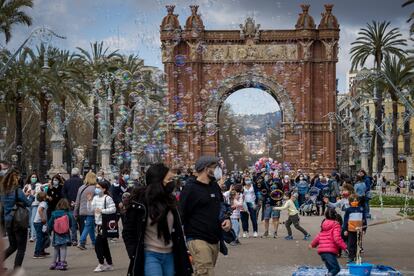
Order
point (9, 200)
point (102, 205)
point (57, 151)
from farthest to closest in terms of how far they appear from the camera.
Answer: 1. point (57, 151)
2. point (102, 205)
3. point (9, 200)

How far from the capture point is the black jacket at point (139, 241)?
653 centimetres

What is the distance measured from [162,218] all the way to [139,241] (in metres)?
0.29

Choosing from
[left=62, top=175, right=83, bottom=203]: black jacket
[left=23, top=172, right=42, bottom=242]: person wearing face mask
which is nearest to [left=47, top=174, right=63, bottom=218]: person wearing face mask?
[left=62, top=175, right=83, bottom=203]: black jacket

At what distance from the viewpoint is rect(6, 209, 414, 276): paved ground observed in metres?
12.7

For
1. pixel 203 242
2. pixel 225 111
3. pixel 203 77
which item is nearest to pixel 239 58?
pixel 203 77

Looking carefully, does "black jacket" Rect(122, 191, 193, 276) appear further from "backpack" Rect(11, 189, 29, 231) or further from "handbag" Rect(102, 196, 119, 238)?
"handbag" Rect(102, 196, 119, 238)

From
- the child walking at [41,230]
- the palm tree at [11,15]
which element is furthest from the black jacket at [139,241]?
the palm tree at [11,15]

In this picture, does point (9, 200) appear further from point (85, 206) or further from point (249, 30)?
point (249, 30)

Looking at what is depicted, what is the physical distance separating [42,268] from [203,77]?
147 feet

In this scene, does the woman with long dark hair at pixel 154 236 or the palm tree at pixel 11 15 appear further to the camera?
the palm tree at pixel 11 15

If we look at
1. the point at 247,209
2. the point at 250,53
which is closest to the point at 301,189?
the point at 247,209

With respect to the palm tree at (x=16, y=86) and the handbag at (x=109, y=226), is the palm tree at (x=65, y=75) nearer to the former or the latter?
the palm tree at (x=16, y=86)

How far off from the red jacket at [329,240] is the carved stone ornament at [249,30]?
47.4 meters

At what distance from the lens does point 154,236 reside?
668 cm
